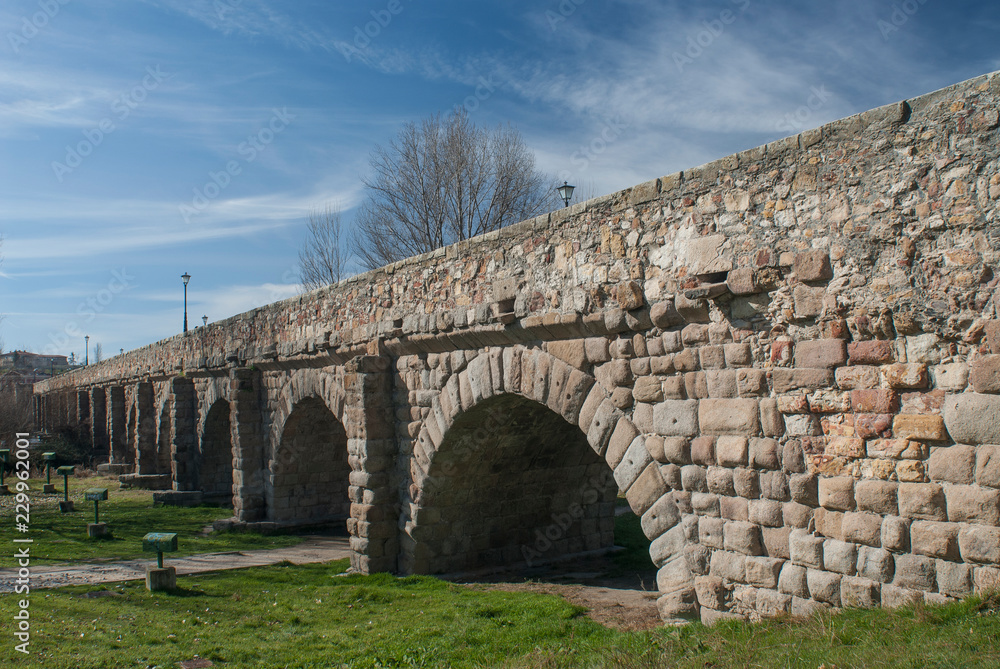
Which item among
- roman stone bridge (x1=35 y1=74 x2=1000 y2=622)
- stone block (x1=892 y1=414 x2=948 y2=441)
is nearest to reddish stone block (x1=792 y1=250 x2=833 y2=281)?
roman stone bridge (x1=35 y1=74 x2=1000 y2=622)

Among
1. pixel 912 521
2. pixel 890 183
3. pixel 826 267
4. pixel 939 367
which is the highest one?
pixel 890 183

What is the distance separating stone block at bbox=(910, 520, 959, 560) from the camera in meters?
4.09

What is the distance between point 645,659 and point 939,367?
99.5 inches

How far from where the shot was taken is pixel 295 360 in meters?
12.5

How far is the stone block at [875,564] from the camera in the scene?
434 centimetres

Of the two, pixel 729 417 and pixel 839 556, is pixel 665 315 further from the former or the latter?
pixel 839 556

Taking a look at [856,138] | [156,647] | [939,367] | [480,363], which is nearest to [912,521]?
[939,367]

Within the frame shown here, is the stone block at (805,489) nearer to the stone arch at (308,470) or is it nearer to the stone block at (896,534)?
the stone block at (896,534)

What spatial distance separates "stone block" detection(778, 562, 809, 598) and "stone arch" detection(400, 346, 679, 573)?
47.6 inches

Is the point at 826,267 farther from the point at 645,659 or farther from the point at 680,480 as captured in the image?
the point at 645,659

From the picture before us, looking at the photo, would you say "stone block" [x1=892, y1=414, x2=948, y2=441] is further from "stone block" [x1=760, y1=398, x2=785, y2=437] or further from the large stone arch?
the large stone arch

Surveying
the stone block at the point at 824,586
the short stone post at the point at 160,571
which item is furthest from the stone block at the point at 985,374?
the short stone post at the point at 160,571

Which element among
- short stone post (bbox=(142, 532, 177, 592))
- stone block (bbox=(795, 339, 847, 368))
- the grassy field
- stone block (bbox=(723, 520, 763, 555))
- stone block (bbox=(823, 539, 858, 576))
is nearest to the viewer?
the grassy field

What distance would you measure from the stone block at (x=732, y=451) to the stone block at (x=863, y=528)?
786 millimetres
